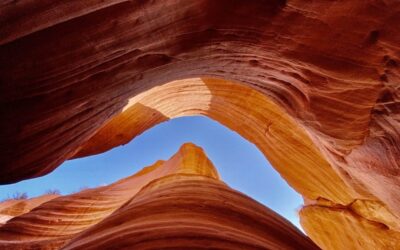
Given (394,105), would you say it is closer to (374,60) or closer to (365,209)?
(374,60)

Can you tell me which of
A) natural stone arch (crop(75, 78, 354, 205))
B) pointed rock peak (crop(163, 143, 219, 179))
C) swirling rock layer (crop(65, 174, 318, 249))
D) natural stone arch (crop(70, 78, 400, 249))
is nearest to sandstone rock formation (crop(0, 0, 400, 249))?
swirling rock layer (crop(65, 174, 318, 249))

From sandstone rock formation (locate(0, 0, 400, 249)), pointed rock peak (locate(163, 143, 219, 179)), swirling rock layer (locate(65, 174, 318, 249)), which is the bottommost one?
swirling rock layer (locate(65, 174, 318, 249))

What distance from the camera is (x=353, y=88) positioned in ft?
10.6

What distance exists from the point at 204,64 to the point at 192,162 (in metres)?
6.38

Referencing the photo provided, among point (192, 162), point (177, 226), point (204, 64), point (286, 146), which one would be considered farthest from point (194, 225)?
point (192, 162)

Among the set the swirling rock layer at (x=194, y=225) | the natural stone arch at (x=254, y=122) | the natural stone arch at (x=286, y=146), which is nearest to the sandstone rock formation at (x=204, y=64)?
the swirling rock layer at (x=194, y=225)

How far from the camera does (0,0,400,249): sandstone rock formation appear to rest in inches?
89.4

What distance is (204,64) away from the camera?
12.5 feet

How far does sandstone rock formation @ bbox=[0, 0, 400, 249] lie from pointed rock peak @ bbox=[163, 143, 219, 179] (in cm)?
520

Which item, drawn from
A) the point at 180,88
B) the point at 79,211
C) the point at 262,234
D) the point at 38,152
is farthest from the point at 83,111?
the point at 79,211

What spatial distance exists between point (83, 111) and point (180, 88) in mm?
4818

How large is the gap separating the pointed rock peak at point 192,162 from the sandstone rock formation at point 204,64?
17.1 feet

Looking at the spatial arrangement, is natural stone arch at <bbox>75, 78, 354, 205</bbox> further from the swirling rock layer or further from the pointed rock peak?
the swirling rock layer

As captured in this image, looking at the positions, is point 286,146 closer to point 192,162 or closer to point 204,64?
point 192,162
